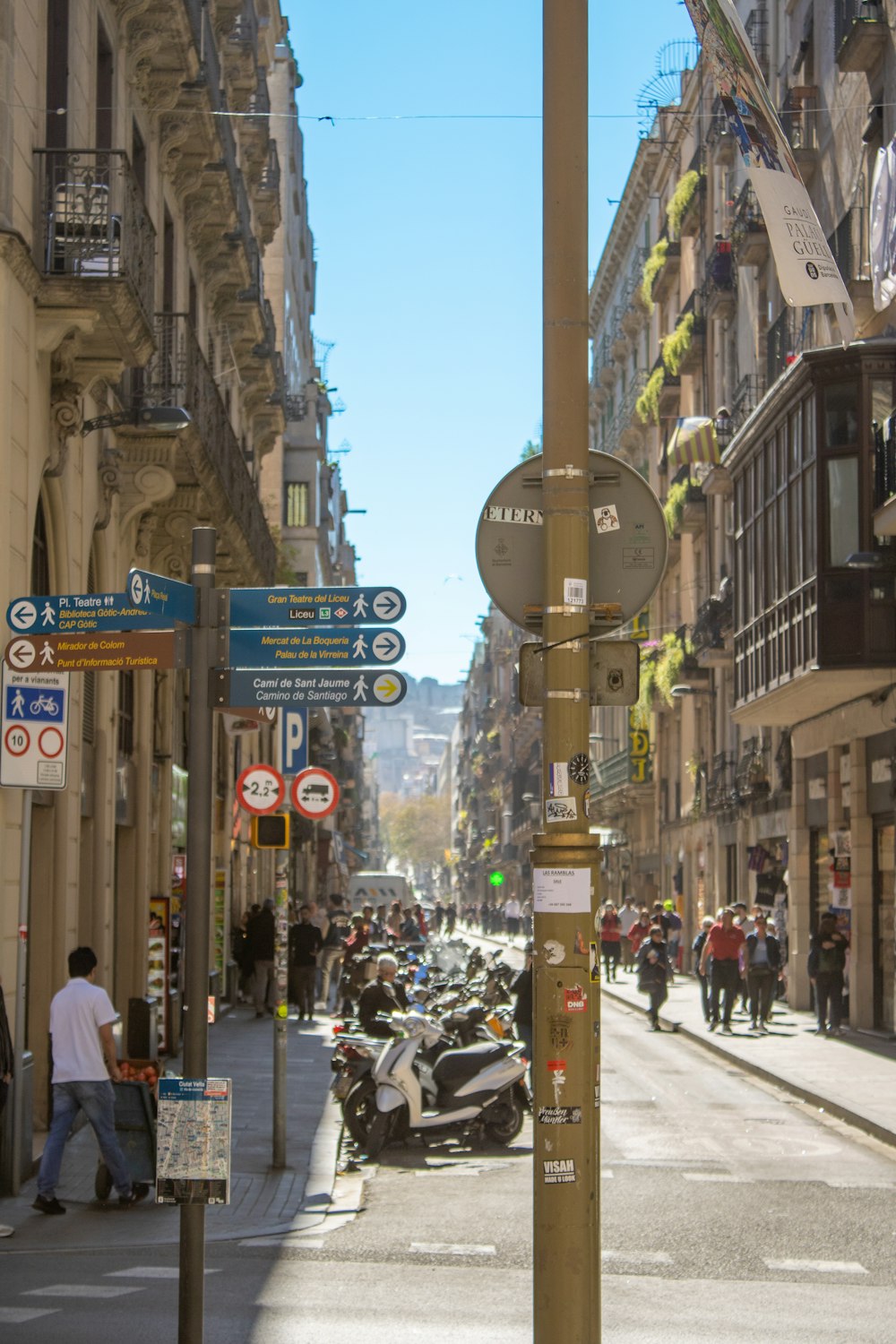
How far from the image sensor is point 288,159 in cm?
5653

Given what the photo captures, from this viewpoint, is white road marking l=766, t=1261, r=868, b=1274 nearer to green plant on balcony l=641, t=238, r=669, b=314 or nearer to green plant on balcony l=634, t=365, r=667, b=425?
green plant on balcony l=634, t=365, r=667, b=425

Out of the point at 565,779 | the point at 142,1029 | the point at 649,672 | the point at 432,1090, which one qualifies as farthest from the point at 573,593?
the point at 649,672

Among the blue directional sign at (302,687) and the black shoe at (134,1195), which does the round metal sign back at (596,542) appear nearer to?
the blue directional sign at (302,687)

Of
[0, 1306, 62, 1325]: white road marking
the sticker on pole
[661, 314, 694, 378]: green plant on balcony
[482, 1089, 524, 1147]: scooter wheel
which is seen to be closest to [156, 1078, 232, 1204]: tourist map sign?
[0, 1306, 62, 1325]: white road marking

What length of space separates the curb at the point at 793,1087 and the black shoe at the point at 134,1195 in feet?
21.6

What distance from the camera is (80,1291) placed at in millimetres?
9633

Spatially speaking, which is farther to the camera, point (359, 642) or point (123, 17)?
point (123, 17)

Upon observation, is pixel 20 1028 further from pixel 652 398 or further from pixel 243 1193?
pixel 652 398

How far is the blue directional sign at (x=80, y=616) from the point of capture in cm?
748

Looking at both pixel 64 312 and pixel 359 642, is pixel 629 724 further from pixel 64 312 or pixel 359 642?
pixel 359 642

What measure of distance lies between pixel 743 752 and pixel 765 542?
34.6 ft

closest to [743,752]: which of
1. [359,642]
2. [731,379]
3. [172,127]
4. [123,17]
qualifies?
[731,379]

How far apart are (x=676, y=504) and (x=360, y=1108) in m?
31.6

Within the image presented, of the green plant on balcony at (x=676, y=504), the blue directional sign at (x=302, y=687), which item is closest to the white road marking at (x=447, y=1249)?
the blue directional sign at (x=302, y=687)
